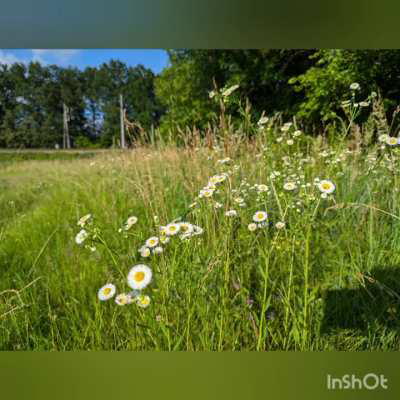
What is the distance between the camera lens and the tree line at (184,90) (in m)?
2.05

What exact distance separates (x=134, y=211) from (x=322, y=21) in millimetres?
1421

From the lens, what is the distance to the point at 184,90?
9.50 feet

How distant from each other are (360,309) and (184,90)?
2471 mm

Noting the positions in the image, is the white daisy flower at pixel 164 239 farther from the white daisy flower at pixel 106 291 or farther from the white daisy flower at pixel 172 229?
the white daisy flower at pixel 106 291

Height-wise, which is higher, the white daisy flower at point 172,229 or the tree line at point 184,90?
the tree line at point 184,90

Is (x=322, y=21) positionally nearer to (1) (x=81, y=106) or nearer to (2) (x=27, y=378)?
(2) (x=27, y=378)

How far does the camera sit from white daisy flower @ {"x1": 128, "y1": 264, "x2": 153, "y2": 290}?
2.92ft

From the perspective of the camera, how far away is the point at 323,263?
4.04 ft

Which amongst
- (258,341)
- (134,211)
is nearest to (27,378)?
(258,341)

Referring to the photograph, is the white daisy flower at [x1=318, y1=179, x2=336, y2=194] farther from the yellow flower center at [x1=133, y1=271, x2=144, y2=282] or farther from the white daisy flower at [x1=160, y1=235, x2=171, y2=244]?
the yellow flower center at [x1=133, y1=271, x2=144, y2=282]

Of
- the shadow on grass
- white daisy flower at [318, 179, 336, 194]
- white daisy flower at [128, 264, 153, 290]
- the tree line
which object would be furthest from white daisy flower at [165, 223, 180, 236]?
the tree line

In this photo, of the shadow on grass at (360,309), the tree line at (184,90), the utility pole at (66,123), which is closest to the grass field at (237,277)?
the shadow on grass at (360,309)

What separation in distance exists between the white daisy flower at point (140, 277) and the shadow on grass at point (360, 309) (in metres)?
0.68

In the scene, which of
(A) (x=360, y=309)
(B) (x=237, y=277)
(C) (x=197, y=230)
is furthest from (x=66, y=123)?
(A) (x=360, y=309)
